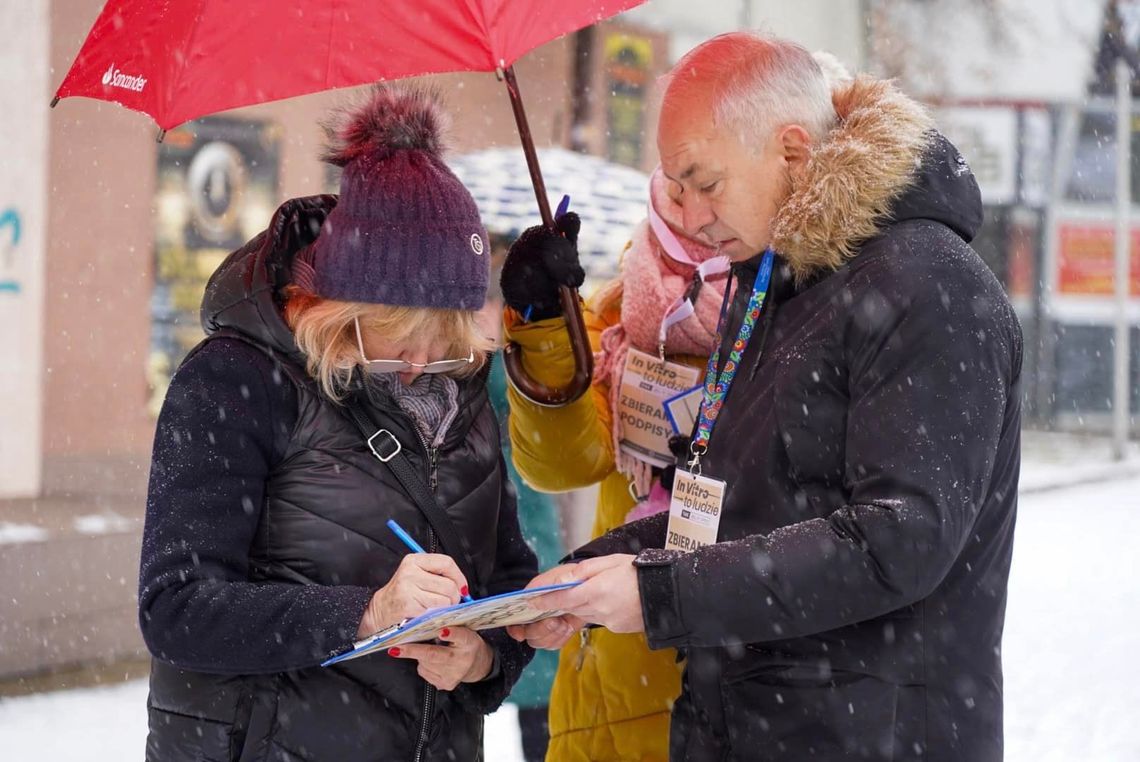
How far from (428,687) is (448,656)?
0.10 m

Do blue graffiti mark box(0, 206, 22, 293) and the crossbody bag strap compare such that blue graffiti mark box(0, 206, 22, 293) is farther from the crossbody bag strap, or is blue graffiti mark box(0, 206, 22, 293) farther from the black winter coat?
the black winter coat

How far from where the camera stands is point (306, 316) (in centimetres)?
234

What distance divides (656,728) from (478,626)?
0.98m

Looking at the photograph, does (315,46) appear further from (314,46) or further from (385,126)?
(385,126)

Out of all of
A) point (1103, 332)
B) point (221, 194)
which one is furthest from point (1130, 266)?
point (221, 194)

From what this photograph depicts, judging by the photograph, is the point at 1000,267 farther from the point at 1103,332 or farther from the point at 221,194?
the point at 221,194

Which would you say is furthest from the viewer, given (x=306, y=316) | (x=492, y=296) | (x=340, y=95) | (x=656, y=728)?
(x=492, y=296)

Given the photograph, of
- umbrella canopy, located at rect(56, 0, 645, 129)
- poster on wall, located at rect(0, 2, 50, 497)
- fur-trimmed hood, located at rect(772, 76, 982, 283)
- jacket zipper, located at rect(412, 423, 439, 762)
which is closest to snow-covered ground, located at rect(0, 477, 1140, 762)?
poster on wall, located at rect(0, 2, 50, 497)

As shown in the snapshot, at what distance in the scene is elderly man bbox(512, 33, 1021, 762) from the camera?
6.65ft

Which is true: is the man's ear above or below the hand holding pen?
above

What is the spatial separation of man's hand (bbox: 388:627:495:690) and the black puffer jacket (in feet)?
0.21

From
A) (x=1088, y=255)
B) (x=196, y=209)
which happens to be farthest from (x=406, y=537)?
(x=1088, y=255)

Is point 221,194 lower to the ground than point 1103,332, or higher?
higher

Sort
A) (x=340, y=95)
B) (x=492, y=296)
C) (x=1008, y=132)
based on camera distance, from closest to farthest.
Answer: (x=340, y=95)
(x=492, y=296)
(x=1008, y=132)
